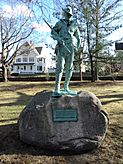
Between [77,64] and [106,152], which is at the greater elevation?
[77,64]

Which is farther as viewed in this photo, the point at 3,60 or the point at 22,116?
the point at 3,60

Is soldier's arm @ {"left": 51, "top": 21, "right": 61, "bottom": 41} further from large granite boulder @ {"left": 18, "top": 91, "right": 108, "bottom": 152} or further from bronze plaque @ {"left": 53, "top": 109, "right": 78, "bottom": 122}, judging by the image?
bronze plaque @ {"left": 53, "top": 109, "right": 78, "bottom": 122}

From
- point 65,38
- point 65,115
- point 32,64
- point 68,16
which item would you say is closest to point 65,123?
point 65,115

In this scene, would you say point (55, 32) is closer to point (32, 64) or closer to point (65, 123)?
point (65, 123)

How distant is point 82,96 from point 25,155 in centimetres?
159

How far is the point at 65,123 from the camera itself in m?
6.16

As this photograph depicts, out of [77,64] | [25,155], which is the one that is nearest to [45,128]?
[25,155]

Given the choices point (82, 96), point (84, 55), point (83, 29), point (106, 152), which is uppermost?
point (83, 29)

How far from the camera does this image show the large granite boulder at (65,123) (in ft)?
19.9

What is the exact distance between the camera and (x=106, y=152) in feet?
20.0

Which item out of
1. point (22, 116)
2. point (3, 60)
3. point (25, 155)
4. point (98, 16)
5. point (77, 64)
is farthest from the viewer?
point (3, 60)

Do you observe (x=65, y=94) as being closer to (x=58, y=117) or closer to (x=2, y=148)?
(x=58, y=117)

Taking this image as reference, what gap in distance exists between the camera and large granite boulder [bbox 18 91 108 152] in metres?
6.08

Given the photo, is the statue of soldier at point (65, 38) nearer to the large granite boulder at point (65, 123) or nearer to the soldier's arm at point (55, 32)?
the soldier's arm at point (55, 32)
